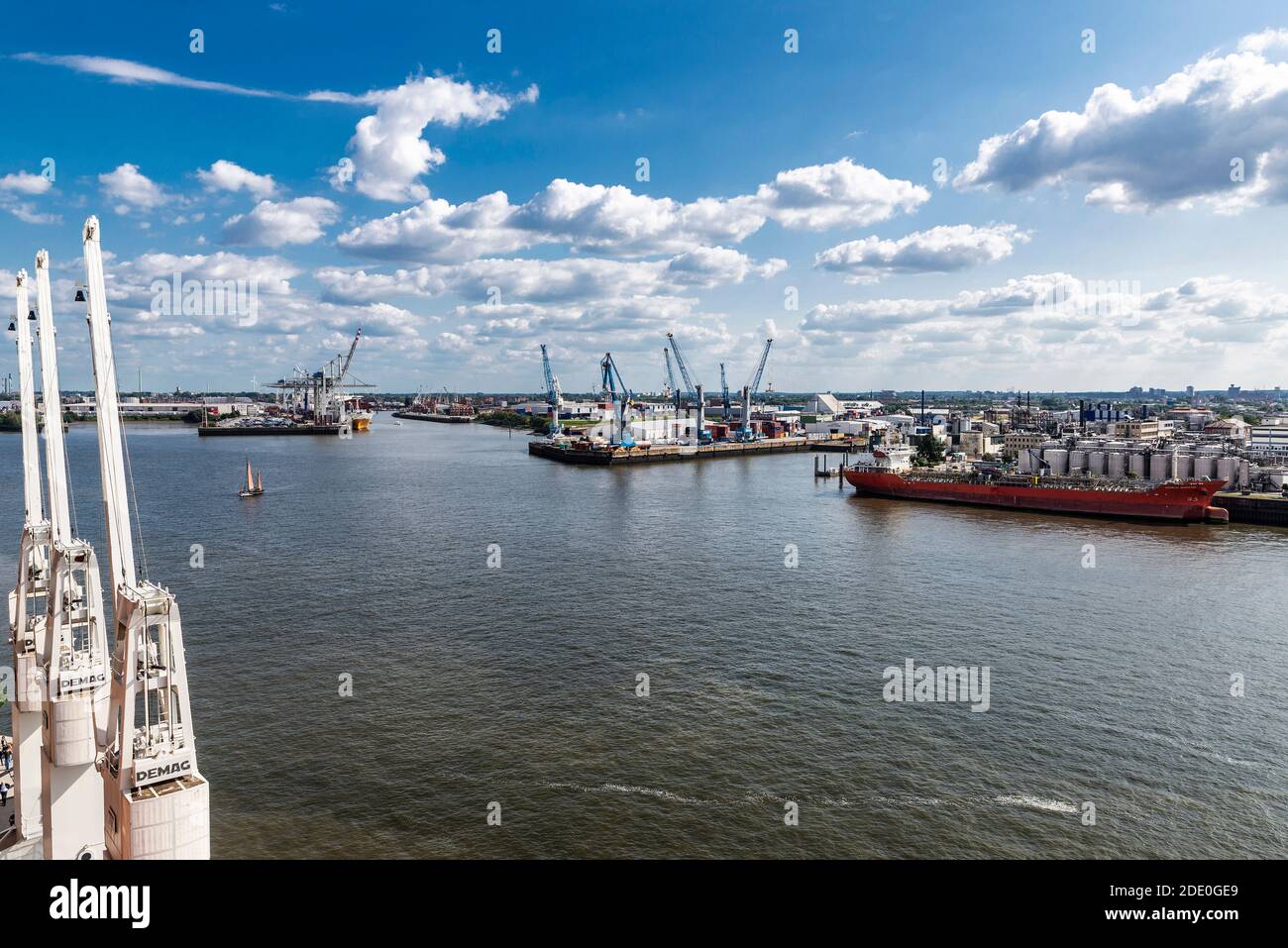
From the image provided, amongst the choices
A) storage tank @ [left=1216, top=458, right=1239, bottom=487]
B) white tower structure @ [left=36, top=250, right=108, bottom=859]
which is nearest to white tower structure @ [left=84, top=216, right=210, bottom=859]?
white tower structure @ [left=36, top=250, right=108, bottom=859]

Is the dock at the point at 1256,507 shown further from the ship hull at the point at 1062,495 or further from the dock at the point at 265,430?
the dock at the point at 265,430

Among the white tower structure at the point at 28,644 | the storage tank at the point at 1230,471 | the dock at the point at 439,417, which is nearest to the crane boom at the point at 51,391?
the white tower structure at the point at 28,644

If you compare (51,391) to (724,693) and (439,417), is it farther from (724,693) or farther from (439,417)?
(439,417)

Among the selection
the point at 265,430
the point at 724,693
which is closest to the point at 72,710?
the point at 724,693

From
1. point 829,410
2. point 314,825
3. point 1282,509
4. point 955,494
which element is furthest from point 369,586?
point 829,410

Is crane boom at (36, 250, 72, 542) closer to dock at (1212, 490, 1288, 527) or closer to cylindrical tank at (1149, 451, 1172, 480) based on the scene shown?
dock at (1212, 490, 1288, 527)
